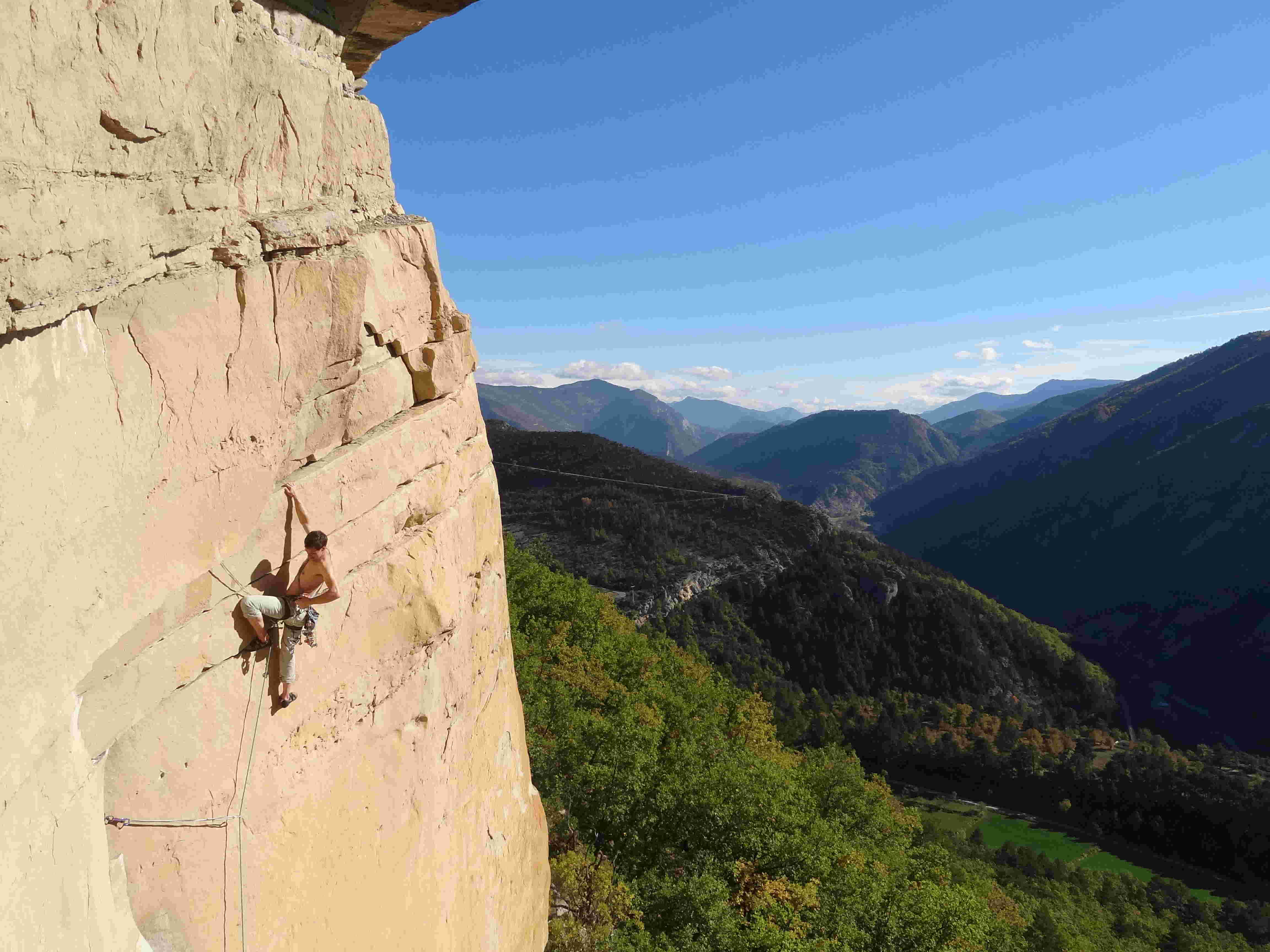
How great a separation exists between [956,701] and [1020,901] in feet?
197

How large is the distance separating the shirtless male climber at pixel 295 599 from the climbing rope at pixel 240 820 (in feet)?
0.50

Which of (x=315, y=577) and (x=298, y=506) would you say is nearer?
(x=315, y=577)

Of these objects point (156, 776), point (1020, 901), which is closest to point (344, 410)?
point (156, 776)

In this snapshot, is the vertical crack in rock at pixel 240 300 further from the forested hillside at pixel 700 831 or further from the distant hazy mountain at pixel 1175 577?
the distant hazy mountain at pixel 1175 577

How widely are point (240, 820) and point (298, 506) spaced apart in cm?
305

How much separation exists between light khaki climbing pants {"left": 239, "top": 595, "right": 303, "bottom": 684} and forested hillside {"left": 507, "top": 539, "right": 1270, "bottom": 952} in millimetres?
13564

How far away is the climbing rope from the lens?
5742 millimetres

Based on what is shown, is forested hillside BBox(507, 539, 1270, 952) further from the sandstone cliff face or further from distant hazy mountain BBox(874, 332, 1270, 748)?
distant hazy mountain BBox(874, 332, 1270, 748)

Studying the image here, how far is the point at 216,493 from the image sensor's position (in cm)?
646

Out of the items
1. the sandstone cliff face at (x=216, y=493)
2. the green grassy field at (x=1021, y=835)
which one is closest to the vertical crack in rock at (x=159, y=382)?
the sandstone cliff face at (x=216, y=493)

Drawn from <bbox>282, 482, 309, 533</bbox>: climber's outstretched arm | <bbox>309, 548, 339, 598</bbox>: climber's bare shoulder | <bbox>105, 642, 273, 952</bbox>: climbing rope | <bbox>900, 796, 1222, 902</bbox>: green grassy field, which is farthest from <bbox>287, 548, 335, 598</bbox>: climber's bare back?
<bbox>900, 796, 1222, 902</bbox>: green grassy field

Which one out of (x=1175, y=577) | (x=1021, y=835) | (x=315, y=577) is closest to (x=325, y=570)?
(x=315, y=577)

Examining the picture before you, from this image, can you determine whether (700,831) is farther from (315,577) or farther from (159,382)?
(159,382)

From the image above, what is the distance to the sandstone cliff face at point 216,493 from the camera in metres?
4.89
